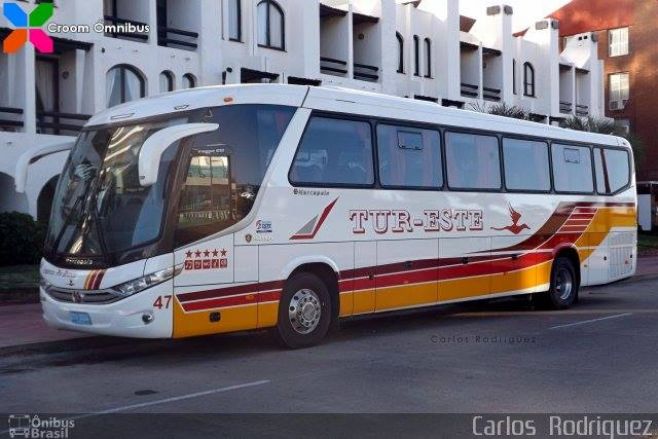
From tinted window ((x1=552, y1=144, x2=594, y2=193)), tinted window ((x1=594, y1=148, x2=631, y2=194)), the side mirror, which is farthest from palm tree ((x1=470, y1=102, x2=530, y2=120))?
the side mirror

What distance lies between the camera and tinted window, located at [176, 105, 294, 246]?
10125mm

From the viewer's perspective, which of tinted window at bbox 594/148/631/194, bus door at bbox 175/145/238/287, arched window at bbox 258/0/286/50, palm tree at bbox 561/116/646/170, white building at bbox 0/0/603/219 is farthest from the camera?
palm tree at bbox 561/116/646/170

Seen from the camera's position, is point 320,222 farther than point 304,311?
Yes

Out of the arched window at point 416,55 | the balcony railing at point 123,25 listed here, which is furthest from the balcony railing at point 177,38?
the arched window at point 416,55

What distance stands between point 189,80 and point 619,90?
37974mm

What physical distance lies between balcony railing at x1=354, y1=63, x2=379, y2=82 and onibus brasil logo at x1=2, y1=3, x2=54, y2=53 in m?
13.3

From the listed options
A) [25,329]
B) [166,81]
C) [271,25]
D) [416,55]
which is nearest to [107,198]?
[25,329]

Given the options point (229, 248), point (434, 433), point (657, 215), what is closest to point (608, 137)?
point (229, 248)

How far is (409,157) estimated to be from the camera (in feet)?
42.7

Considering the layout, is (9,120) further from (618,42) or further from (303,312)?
(618,42)

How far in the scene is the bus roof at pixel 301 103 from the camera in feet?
34.5

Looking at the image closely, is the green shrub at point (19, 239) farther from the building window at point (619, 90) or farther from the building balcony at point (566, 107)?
the building window at point (619, 90)

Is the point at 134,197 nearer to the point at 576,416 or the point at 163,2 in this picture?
the point at 576,416

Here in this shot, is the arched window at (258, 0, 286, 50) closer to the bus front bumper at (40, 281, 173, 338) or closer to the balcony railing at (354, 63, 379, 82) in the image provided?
the balcony railing at (354, 63, 379, 82)
